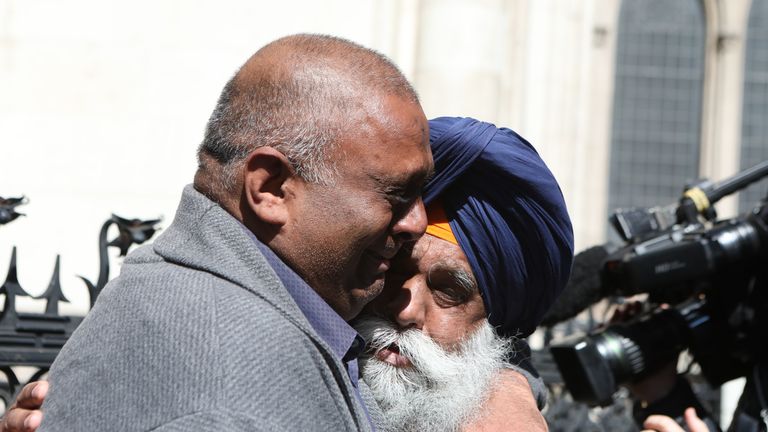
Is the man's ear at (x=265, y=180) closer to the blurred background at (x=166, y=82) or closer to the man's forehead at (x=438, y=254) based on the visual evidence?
the man's forehead at (x=438, y=254)

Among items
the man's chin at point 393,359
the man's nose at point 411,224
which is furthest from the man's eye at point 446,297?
the man's nose at point 411,224

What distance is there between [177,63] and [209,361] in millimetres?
4357

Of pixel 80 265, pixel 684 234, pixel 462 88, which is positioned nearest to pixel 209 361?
pixel 684 234

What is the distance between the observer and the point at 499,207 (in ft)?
7.03

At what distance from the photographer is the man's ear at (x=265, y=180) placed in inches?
56.1

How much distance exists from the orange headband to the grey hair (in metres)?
0.66

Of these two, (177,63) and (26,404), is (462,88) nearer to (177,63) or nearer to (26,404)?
(177,63)

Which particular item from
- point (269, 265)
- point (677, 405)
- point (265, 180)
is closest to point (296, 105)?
point (265, 180)

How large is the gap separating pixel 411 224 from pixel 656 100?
957 cm

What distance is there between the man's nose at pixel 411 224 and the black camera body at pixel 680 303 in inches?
50.0

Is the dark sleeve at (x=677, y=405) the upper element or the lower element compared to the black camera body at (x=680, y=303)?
lower

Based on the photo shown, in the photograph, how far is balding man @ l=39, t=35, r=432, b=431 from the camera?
48.8 inches

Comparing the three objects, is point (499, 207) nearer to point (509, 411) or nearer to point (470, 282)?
point (470, 282)

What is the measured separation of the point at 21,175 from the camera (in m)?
5.17
